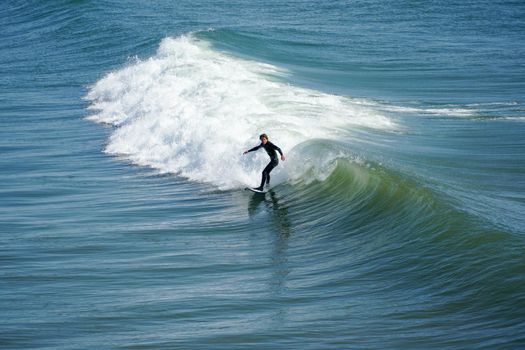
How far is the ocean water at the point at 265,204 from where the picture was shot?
10.9 meters

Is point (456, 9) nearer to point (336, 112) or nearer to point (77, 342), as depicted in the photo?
point (336, 112)

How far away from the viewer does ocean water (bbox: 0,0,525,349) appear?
428 inches

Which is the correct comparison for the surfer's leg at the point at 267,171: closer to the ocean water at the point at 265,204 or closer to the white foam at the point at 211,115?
the ocean water at the point at 265,204

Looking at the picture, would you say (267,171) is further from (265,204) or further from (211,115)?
(211,115)

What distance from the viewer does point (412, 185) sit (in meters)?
16.1

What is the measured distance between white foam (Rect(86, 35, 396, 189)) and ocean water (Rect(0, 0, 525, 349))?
0.29ft

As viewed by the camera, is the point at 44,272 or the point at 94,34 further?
the point at 94,34

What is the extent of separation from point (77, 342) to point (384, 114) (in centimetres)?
1762

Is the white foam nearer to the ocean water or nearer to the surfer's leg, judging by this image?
the ocean water

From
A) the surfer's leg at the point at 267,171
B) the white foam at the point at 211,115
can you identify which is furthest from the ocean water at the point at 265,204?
the surfer's leg at the point at 267,171

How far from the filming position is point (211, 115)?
80.2 ft

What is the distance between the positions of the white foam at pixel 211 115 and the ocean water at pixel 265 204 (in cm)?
9

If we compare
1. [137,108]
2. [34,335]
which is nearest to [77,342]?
[34,335]

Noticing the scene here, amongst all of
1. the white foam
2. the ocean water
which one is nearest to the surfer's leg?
the ocean water
